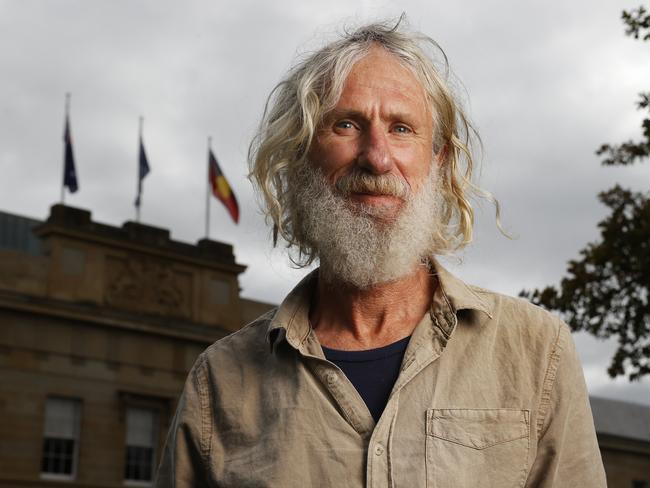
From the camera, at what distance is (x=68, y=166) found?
28484 mm

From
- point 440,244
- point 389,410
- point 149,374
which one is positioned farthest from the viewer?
point 149,374

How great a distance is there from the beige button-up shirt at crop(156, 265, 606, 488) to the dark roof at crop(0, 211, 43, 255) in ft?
105

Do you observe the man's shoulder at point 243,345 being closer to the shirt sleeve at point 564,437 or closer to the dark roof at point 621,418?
the shirt sleeve at point 564,437

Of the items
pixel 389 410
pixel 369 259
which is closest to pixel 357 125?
pixel 369 259

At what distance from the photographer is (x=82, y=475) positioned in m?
27.7

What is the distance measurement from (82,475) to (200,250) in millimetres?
8227

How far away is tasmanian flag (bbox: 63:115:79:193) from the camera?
1113 inches

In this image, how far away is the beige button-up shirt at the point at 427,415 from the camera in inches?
102

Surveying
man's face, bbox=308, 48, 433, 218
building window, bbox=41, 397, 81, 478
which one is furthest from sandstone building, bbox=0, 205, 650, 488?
man's face, bbox=308, 48, 433, 218

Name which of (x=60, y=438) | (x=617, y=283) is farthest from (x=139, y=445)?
(x=617, y=283)

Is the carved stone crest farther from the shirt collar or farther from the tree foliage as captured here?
the shirt collar

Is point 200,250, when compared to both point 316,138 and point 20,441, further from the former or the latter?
point 316,138

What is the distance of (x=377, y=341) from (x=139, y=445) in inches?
1086

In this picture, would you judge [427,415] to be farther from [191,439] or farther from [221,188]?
[221,188]
